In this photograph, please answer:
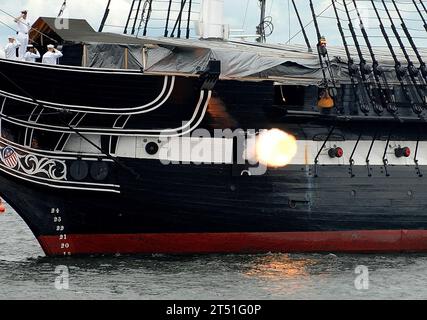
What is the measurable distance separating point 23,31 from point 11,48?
0.51m

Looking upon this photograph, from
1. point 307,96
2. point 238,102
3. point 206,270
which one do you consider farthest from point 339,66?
point 206,270

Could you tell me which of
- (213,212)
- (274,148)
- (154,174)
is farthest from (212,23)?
(213,212)

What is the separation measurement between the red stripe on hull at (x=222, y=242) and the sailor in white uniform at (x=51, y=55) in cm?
372

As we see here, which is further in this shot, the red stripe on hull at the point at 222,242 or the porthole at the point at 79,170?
the red stripe on hull at the point at 222,242

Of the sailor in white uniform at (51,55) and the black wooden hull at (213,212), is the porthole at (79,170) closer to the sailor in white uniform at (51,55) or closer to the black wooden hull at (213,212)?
the black wooden hull at (213,212)

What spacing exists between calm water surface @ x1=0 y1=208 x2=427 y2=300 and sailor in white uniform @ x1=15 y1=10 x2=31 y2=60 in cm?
450

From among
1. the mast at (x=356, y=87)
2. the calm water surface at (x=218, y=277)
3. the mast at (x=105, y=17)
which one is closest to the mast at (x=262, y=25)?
the mast at (x=105, y=17)

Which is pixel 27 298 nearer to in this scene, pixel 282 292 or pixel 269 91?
pixel 282 292

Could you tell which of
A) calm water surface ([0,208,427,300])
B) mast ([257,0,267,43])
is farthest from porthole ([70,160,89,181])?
mast ([257,0,267,43])

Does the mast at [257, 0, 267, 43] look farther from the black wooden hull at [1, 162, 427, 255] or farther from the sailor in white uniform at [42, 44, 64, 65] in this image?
the sailor in white uniform at [42, 44, 64, 65]

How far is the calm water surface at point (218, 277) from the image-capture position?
18.6 meters

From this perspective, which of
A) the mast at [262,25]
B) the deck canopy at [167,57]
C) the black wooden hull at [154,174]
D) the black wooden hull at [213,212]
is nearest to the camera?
the black wooden hull at [154,174]

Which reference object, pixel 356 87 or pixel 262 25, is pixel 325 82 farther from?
pixel 262 25

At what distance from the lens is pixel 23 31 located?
21.9 m
